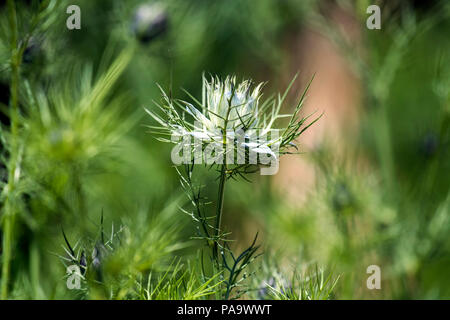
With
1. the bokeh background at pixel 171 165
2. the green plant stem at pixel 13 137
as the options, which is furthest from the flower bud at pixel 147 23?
the green plant stem at pixel 13 137

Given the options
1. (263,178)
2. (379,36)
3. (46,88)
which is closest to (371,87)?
(379,36)

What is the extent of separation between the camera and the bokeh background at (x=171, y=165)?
364 millimetres

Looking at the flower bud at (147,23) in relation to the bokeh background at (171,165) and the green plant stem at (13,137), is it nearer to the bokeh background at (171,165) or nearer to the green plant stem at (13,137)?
the bokeh background at (171,165)

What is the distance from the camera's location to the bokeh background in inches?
14.3

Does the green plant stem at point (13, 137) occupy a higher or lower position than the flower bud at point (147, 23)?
lower

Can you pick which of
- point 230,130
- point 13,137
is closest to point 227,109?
point 230,130

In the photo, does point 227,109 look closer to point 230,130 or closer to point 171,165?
point 230,130

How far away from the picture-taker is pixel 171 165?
38 centimetres

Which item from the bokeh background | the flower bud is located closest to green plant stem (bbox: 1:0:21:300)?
the bokeh background

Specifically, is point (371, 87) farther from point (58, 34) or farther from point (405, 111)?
point (405, 111)

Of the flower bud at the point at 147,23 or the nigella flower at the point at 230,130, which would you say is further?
the flower bud at the point at 147,23

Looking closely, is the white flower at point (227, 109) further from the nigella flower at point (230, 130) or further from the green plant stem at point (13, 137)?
the green plant stem at point (13, 137)

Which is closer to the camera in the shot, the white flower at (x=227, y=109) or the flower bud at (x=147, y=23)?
the white flower at (x=227, y=109)
